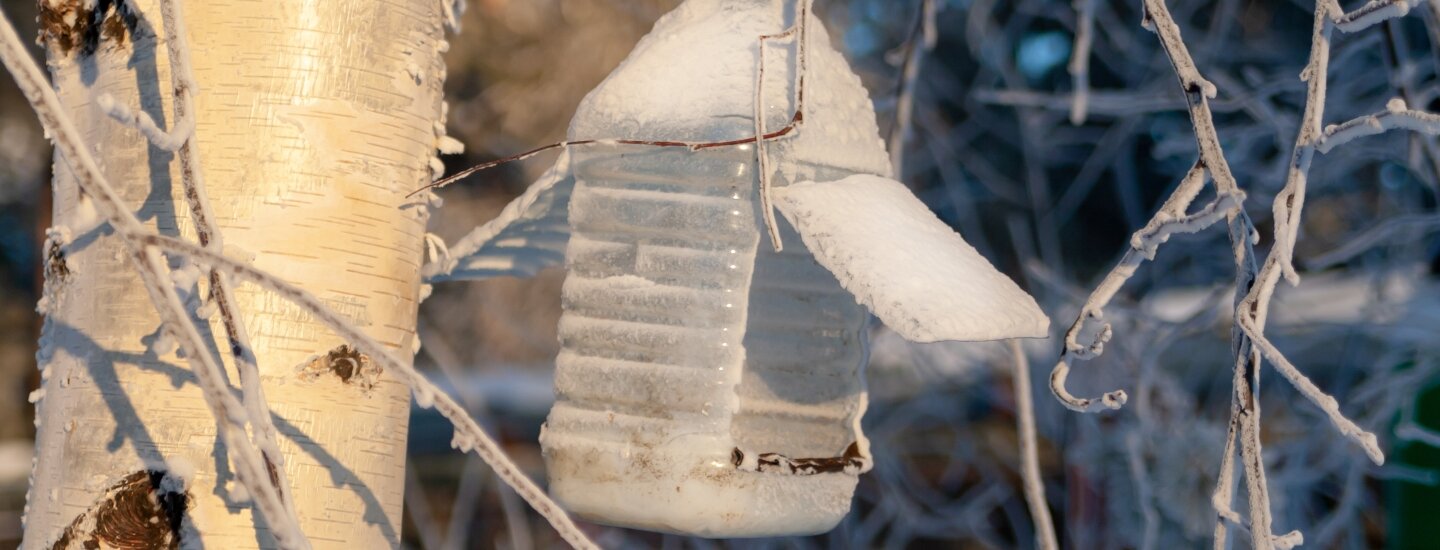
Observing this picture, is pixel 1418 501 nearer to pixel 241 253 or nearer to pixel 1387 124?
pixel 1387 124

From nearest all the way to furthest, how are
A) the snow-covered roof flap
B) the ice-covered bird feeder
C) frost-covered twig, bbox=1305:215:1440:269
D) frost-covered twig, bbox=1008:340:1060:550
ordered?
the snow-covered roof flap
the ice-covered bird feeder
frost-covered twig, bbox=1008:340:1060:550
frost-covered twig, bbox=1305:215:1440:269

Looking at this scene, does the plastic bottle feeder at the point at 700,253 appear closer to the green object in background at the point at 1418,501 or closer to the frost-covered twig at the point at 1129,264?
the frost-covered twig at the point at 1129,264

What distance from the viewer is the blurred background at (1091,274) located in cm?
327

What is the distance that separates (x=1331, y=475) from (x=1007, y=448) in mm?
1777

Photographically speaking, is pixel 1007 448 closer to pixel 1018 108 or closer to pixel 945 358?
pixel 945 358

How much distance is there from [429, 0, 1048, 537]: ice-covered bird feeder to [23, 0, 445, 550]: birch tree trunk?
0.69 ft

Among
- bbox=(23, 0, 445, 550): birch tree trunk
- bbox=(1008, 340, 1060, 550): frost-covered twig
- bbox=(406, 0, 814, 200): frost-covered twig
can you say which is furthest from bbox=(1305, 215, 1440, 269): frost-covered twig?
bbox=(23, 0, 445, 550): birch tree trunk

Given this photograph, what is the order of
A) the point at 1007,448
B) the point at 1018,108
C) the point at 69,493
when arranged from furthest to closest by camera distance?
the point at 1007,448, the point at 1018,108, the point at 69,493

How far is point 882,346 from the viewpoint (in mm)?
4520

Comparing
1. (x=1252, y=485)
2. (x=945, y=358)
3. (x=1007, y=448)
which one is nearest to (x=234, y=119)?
(x=1252, y=485)

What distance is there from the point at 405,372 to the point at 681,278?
432mm

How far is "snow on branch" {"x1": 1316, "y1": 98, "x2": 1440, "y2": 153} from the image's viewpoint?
3.22 ft

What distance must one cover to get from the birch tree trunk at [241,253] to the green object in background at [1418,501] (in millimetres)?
4230

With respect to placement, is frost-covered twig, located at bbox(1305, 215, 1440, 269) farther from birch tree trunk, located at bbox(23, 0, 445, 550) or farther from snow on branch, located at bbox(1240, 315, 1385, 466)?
birch tree trunk, located at bbox(23, 0, 445, 550)
